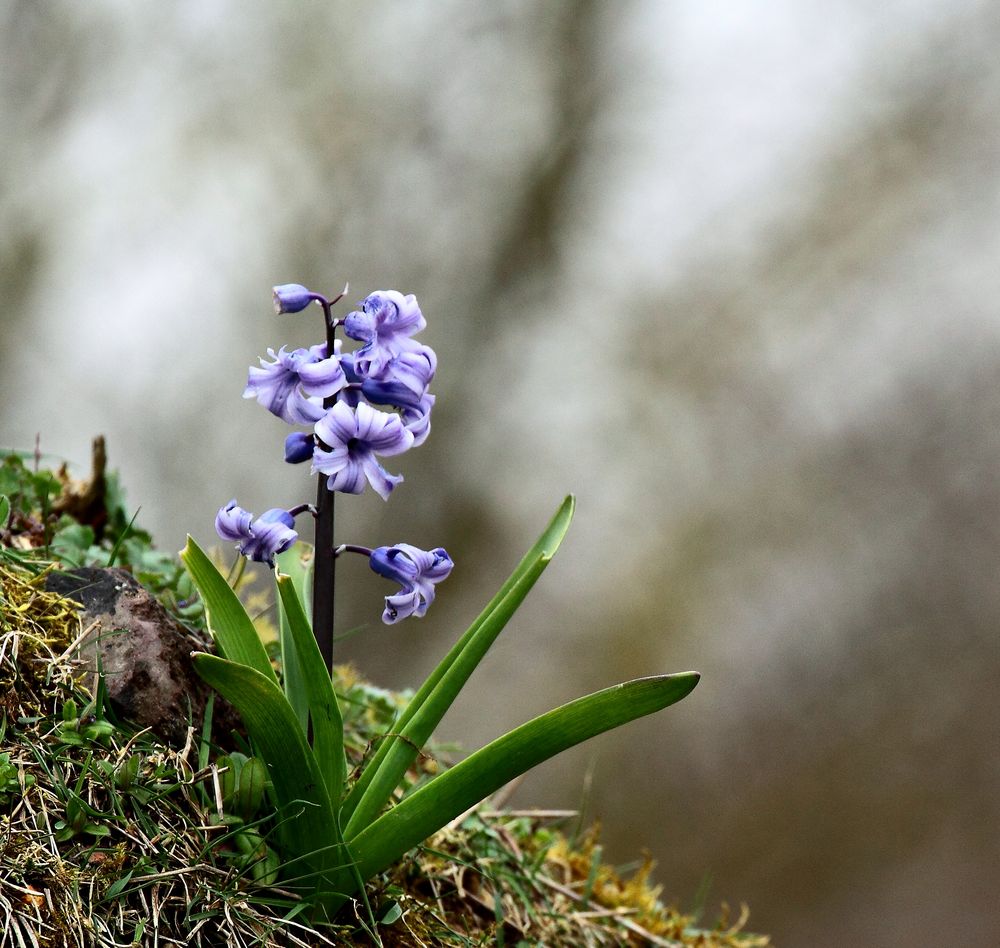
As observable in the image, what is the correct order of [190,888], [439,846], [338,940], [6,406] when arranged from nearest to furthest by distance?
[190,888]
[338,940]
[439,846]
[6,406]

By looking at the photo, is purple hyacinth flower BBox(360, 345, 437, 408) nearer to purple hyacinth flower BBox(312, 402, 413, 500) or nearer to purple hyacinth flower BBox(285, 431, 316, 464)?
purple hyacinth flower BBox(312, 402, 413, 500)

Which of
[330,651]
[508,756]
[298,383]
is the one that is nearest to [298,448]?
[298,383]

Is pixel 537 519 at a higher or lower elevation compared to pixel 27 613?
higher

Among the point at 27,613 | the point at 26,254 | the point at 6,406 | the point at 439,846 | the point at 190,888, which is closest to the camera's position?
the point at 190,888

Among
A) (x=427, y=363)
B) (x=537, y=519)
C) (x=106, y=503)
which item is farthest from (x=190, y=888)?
(x=537, y=519)

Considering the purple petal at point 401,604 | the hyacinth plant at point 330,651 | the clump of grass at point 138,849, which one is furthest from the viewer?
the purple petal at point 401,604

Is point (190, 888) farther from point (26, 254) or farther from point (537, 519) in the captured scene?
point (26, 254)

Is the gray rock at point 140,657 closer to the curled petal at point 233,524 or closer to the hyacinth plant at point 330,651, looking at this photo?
the hyacinth plant at point 330,651

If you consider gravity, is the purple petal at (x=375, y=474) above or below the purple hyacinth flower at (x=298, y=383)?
below

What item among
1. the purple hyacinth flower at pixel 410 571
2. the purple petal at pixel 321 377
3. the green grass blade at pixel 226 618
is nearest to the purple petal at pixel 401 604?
the purple hyacinth flower at pixel 410 571
